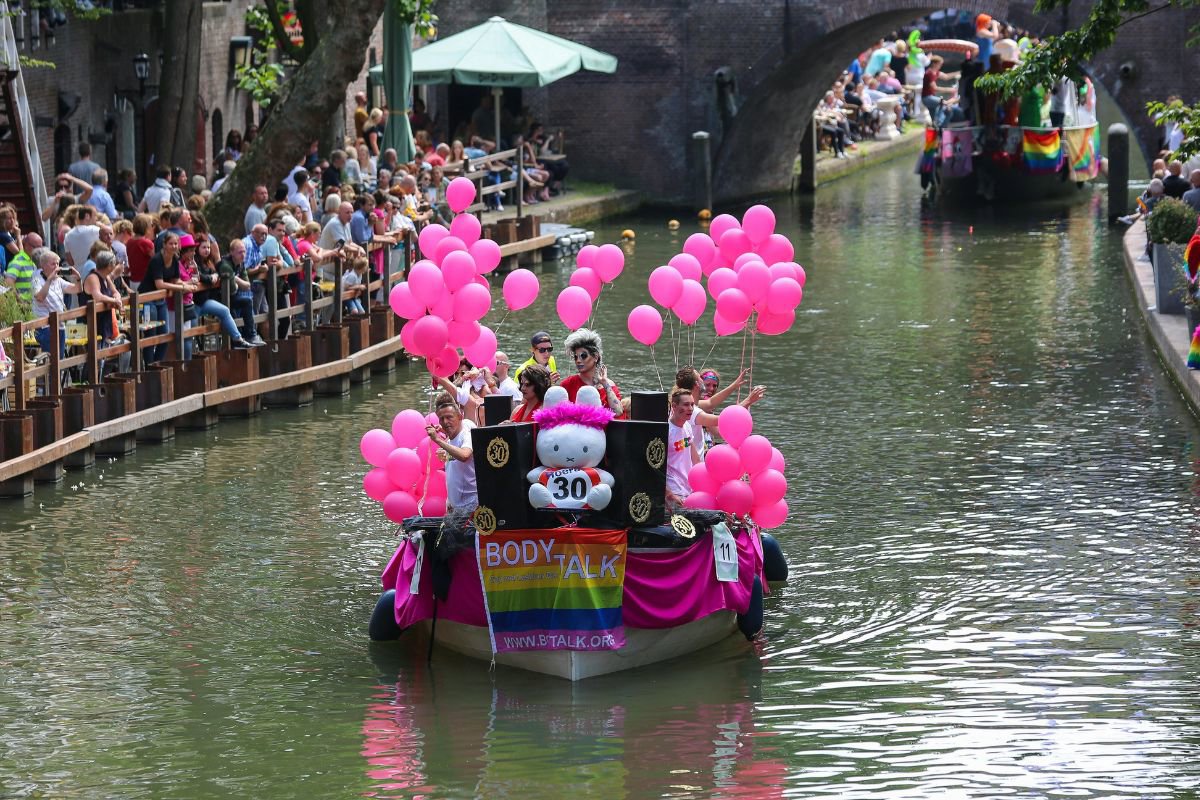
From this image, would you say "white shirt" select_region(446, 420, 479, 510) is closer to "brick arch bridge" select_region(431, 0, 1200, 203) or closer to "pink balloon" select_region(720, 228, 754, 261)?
"pink balloon" select_region(720, 228, 754, 261)

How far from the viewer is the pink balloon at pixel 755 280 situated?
13375 mm

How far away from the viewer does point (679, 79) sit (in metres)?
39.3

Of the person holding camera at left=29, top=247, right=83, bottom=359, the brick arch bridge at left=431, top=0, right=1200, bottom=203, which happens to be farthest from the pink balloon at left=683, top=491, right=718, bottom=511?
the brick arch bridge at left=431, top=0, right=1200, bottom=203

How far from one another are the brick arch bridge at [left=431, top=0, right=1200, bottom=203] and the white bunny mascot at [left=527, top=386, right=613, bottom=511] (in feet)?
88.1

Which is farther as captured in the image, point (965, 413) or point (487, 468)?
point (965, 413)

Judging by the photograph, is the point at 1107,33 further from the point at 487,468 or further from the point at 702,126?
the point at 702,126

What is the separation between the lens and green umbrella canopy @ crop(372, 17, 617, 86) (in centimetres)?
3378

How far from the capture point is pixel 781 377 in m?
21.9

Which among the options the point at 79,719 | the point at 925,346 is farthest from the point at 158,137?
the point at 79,719

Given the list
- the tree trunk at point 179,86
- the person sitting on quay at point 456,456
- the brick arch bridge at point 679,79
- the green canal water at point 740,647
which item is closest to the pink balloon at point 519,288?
the person sitting on quay at point 456,456

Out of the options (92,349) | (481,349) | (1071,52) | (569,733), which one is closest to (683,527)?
(569,733)

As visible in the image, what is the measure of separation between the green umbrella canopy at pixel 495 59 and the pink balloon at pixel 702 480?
21.6 m

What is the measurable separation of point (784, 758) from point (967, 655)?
2.04 meters

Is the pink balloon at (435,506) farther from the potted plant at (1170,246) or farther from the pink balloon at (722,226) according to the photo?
the potted plant at (1170,246)
